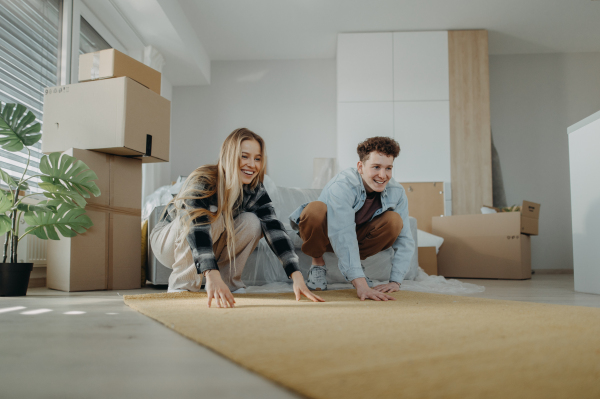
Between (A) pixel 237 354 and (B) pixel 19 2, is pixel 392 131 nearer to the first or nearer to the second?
(B) pixel 19 2

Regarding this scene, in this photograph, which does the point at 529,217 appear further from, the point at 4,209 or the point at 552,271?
the point at 4,209

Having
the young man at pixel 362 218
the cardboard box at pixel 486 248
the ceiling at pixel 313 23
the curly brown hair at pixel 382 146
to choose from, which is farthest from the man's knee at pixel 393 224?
the ceiling at pixel 313 23

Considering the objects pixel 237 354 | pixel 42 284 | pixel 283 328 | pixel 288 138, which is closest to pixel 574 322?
pixel 283 328

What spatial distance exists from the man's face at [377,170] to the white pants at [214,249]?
18.1 inches

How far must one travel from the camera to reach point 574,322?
36.4 inches

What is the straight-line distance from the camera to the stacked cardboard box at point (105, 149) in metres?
1.88

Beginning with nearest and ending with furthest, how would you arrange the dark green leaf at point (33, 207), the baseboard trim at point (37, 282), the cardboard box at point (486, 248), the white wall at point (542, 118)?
the dark green leaf at point (33, 207), the baseboard trim at point (37, 282), the cardboard box at point (486, 248), the white wall at point (542, 118)

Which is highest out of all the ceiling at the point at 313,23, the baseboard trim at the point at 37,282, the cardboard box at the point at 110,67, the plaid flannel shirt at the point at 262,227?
the ceiling at the point at 313,23

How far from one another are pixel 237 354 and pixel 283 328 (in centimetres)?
21

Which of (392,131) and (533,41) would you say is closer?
(392,131)

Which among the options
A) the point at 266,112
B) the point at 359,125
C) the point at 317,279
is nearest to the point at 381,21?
the point at 359,125

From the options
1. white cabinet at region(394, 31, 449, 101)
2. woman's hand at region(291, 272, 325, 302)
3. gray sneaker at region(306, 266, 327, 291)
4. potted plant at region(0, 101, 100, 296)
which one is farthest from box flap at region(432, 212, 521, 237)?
potted plant at region(0, 101, 100, 296)

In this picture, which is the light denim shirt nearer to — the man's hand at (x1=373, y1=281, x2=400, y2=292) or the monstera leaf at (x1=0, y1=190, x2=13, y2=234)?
the man's hand at (x1=373, y1=281, x2=400, y2=292)

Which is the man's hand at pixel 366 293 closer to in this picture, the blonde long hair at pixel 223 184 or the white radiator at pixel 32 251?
the blonde long hair at pixel 223 184
